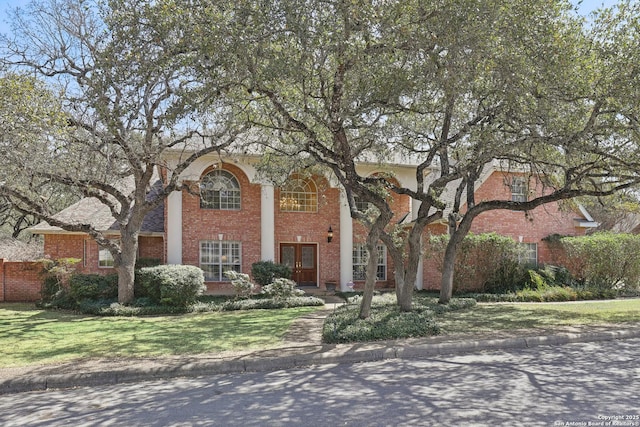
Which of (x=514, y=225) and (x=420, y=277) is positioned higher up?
(x=514, y=225)

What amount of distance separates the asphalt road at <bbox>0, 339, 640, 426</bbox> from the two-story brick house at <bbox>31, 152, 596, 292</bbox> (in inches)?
468

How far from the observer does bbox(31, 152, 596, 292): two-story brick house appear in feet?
64.7

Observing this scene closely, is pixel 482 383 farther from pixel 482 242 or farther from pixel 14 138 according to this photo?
pixel 482 242

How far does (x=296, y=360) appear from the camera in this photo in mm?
8234

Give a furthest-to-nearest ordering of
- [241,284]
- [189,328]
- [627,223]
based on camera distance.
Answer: [627,223], [241,284], [189,328]

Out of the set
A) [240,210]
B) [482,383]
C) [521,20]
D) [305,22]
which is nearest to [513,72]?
[521,20]

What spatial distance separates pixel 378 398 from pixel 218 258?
15.0m

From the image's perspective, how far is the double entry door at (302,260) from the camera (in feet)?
72.1

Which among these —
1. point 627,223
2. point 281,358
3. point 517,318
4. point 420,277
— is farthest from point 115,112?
point 627,223

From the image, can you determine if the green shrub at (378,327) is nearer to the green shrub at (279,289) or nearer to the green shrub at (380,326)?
the green shrub at (380,326)

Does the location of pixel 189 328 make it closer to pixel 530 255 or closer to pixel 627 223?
pixel 530 255

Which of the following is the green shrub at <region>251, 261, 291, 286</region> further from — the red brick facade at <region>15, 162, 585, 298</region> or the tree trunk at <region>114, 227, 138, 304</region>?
the tree trunk at <region>114, 227, 138, 304</region>

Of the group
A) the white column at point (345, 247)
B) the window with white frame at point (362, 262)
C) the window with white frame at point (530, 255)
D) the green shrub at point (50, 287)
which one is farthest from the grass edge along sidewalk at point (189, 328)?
the window with white frame at point (362, 262)

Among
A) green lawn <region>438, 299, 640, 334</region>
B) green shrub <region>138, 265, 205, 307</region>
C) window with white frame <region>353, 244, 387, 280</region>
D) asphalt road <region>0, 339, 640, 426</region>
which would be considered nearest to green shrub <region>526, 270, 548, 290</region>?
green lawn <region>438, 299, 640, 334</region>
